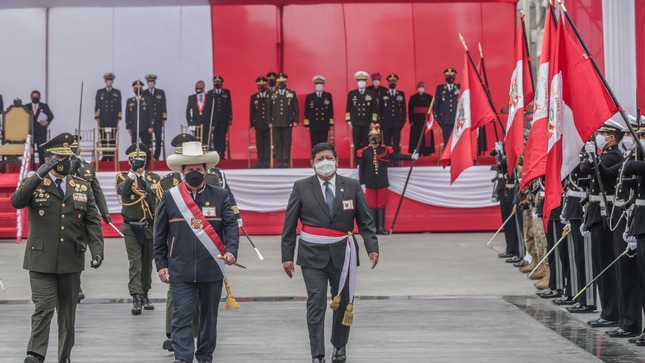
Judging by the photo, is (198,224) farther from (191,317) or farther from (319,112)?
(319,112)

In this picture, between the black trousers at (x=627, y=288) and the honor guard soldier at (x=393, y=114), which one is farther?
the honor guard soldier at (x=393, y=114)

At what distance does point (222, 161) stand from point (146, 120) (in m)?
1.83

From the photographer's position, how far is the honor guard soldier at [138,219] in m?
12.6

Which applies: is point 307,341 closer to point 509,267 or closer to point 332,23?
point 509,267

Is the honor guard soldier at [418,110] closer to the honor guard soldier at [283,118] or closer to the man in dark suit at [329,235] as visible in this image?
the honor guard soldier at [283,118]

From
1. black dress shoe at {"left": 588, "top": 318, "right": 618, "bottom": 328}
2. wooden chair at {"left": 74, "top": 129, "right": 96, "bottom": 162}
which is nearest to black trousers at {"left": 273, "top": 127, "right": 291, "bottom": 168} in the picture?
wooden chair at {"left": 74, "top": 129, "right": 96, "bottom": 162}

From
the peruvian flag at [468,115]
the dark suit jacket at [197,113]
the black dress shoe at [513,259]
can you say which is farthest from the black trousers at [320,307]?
the dark suit jacket at [197,113]

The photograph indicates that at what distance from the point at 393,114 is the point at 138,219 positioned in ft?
40.9

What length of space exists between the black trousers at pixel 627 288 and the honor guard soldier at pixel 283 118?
13.5 m

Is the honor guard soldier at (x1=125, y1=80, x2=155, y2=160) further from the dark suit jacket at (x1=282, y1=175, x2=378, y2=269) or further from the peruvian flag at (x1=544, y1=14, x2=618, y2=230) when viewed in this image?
the dark suit jacket at (x1=282, y1=175, x2=378, y2=269)

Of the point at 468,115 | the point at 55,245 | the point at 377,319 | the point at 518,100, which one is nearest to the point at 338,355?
the point at 55,245

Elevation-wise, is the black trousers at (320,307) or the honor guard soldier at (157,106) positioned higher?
the honor guard soldier at (157,106)

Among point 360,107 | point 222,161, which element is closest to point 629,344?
point 360,107

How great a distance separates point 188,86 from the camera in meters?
26.7
